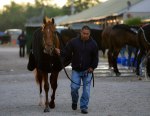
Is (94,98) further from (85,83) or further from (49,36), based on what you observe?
(49,36)

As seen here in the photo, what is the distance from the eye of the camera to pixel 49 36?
11.4 meters

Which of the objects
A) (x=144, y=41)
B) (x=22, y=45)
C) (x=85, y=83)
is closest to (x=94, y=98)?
(x=85, y=83)

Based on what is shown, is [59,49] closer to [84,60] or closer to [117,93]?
[84,60]

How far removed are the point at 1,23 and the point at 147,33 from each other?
12827cm

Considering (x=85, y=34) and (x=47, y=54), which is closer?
(x=85, y=34)

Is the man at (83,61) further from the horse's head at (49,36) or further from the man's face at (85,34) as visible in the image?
the horse's head at (49,36)

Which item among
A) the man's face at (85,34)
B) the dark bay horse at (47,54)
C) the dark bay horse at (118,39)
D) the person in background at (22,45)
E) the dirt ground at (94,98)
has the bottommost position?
the person in background at (22,45)

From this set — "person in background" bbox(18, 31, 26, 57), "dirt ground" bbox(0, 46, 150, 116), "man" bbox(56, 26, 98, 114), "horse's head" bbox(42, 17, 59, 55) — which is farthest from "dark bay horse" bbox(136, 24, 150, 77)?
"person in background" bbox(18, 31, 26, 57)

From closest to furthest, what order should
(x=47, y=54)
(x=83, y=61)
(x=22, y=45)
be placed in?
(x=83, y=61)
(x=47, y=54)
(x=22, y=45)

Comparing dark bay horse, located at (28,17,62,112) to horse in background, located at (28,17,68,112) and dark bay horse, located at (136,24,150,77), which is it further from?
dark bay horse, located at (136,24,150,77)

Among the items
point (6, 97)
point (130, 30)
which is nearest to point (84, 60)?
point (6, 97)

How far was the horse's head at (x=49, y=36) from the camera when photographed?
11.4 m

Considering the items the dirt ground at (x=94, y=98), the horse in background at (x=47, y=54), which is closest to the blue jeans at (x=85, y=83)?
the dirt ground at (x=94, y=98)

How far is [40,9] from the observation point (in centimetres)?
17538
